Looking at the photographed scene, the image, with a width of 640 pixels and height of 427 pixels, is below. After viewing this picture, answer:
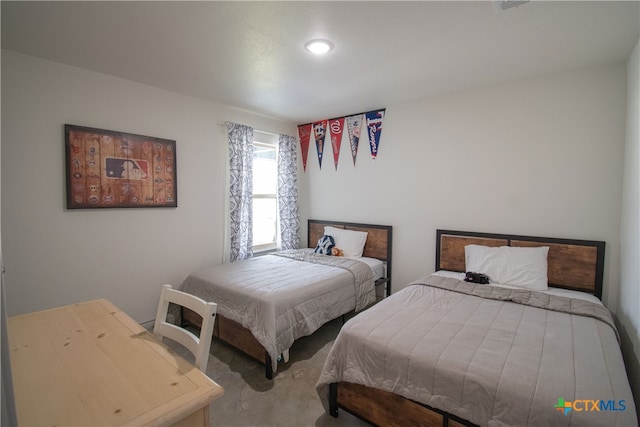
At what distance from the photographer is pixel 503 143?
9.34 feet

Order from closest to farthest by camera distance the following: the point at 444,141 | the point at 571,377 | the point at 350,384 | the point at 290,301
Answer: the point at 571,377 < the point at 350,384 < the point at 290,301 < the point at 444,141

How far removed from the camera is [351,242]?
3.74 m

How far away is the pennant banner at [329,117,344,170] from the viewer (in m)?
3.98

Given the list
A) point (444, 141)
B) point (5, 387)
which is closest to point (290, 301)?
point (5, 387)

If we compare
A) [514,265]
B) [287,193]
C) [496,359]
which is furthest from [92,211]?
[514,265]

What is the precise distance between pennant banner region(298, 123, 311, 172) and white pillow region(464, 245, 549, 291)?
2608 millimetres

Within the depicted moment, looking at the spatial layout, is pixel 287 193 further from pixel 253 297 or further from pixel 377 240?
pixel 253 297

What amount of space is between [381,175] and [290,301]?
6.57 feet

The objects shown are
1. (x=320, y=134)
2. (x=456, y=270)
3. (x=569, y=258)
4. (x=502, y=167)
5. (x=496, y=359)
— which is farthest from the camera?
(x=320, y=134)

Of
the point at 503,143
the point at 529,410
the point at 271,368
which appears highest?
the point at 503,143

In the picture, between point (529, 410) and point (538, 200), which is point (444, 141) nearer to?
point (538, 200)

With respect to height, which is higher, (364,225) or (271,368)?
(364,225)

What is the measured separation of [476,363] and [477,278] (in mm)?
1380

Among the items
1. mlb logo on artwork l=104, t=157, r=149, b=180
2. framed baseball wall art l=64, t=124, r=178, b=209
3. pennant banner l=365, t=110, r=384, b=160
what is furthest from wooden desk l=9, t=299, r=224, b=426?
pennant banner l=365, t=110, r=384, b=160
